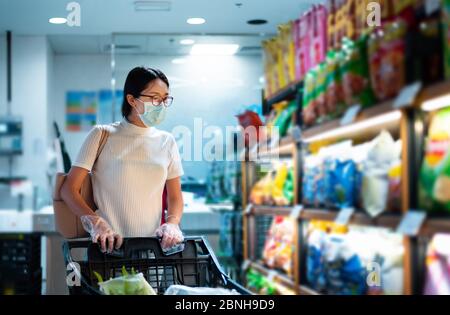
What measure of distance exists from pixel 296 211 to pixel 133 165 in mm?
1051

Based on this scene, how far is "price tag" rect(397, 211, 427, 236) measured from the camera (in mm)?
1573

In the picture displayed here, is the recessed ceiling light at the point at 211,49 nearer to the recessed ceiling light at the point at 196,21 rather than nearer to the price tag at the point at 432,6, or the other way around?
the recessed ceiling light at the point at 196,21

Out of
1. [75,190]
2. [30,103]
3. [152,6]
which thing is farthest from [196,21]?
[30,103]

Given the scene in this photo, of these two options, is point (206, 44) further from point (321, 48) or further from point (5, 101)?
point (5, 101)

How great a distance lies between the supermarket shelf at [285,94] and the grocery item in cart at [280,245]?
582mm

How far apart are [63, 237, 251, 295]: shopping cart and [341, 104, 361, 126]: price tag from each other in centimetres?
60

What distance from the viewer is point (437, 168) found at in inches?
62.2

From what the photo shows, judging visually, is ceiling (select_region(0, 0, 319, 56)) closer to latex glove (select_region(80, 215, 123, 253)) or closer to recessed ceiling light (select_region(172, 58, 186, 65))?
recessed ceiling light (select_region(172, 58, 186, 65))

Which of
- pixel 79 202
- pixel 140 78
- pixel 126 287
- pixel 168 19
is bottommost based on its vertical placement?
pixel 126 287

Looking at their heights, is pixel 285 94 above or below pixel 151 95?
above

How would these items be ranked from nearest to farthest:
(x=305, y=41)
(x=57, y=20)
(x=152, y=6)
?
1. (x=305, y=41)
2. (x=152, y=6)
3. (x=57, y=20)

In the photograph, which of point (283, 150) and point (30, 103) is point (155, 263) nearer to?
point (283, 150)

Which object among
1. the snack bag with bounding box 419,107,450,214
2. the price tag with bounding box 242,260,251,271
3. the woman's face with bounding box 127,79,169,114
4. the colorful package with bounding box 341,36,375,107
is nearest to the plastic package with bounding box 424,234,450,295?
the snack bag with bounding box 419,107,450,214

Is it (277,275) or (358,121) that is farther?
(277,275)
